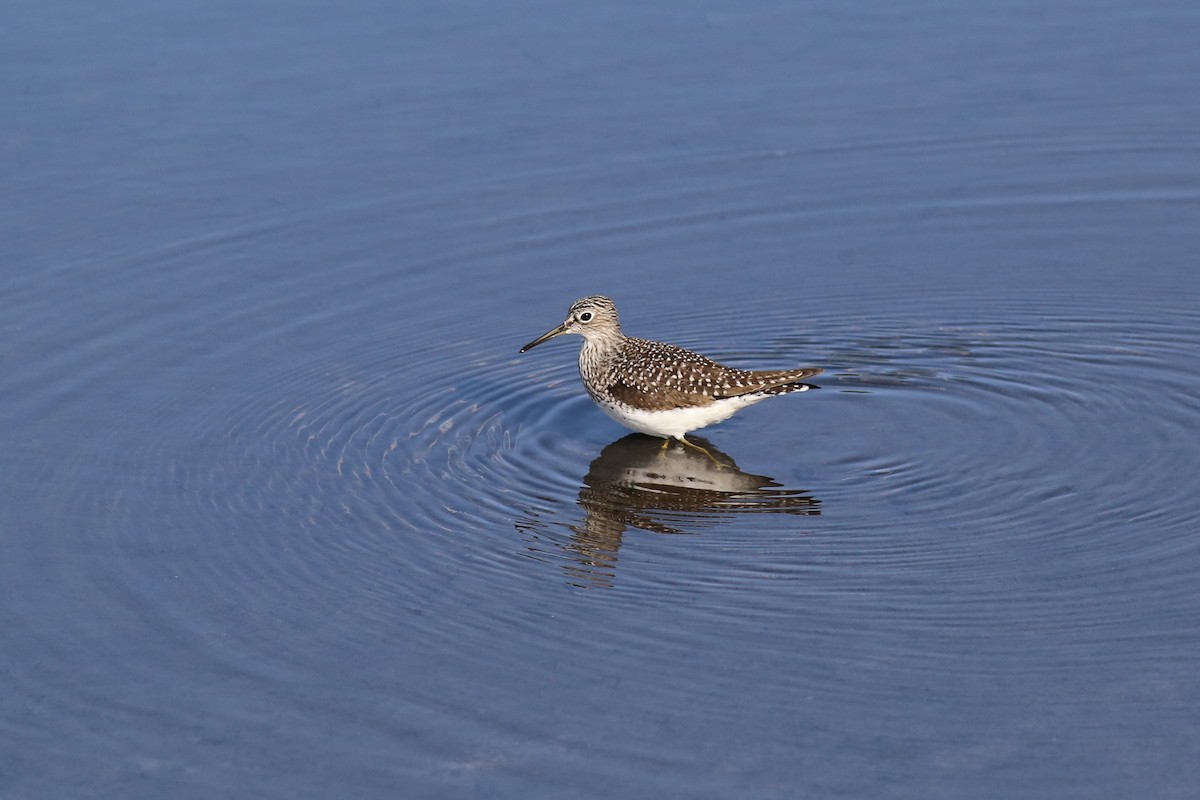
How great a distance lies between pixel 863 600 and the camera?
32.3 ft

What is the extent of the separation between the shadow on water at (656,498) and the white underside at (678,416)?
0.78 ft

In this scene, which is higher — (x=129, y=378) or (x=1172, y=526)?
(x=129, y=378)

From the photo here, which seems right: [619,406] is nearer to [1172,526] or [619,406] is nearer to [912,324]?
[912,324]

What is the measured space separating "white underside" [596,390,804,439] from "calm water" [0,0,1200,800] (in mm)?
288

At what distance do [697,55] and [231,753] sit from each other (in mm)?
12252

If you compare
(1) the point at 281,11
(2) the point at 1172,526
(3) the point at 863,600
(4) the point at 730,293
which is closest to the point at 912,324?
(4) the point at 730,293

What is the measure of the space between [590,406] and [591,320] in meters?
0.74

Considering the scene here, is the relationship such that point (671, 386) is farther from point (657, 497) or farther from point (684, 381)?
point (657, 497)

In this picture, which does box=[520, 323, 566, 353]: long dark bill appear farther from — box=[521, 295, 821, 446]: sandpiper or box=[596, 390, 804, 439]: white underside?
box=[596, 390, 804, 439]: white underside

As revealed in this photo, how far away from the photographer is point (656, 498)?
39.2 ft

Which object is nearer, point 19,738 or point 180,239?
point 19,738

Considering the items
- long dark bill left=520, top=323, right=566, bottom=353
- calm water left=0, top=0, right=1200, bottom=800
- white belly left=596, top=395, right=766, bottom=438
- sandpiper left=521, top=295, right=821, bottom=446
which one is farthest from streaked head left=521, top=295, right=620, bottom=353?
white belly left=596, top=395, right=766, bottom=438

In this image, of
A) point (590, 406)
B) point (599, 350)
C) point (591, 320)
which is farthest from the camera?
point (590, 406)

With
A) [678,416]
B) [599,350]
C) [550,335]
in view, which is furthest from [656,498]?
[550,335]
